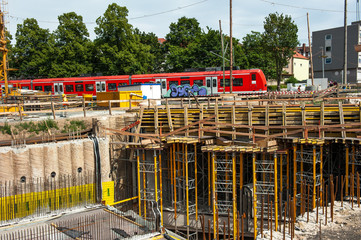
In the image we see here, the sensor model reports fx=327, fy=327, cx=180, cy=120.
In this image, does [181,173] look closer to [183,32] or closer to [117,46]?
[117,46]

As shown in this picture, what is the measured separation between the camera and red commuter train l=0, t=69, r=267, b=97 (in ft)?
110

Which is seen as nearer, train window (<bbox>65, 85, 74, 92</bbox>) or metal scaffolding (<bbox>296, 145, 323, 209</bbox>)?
metal scaffolding (<bbox>296, 145, 323, 209</bbox>)

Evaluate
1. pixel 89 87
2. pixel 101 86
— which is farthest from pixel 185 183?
Result: pixel 89 87

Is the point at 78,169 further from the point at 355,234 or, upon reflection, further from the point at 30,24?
the point at 30,24

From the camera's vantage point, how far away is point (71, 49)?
5044 centimetres

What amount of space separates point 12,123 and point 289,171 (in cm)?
1466

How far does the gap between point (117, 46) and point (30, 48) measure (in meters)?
14.7

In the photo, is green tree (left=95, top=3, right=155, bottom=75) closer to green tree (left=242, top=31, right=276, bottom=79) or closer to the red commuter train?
the red commuter train

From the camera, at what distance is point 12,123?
16.1 m

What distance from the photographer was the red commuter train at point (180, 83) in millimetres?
33500

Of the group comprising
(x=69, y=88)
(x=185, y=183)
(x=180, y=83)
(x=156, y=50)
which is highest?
(x=156, y=50)

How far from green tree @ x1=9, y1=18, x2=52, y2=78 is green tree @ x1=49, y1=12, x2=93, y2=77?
1686mm

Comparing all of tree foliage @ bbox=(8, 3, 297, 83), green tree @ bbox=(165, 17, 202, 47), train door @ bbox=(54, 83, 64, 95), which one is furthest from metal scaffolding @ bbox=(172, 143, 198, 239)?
green tree @ bbox=(165, 17, 202, 47)

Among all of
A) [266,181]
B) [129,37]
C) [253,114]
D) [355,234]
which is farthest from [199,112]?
[129,37]
